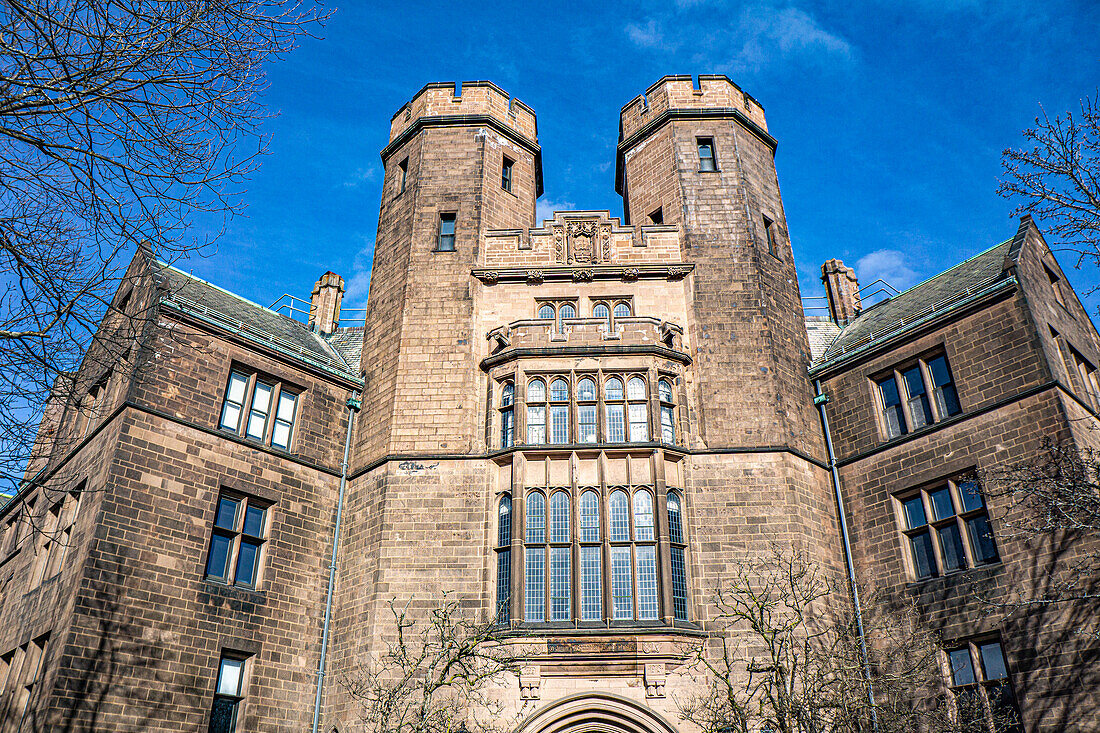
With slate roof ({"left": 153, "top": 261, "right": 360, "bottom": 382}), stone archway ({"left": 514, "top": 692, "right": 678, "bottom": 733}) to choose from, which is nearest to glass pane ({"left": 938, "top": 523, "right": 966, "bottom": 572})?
stone archway ({"left": 514, "top": 692, "right": 678, "bottom": 733})

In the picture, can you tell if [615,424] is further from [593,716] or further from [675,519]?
[593,716]

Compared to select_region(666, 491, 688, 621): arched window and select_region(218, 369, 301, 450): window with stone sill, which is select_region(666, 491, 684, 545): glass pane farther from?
select_region(218, 369, 301, 450): window with stone sill

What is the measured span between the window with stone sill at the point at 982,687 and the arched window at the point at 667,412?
7368mm

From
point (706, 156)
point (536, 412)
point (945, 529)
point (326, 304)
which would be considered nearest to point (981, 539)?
point (945, 529)

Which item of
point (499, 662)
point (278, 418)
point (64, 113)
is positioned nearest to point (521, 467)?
point (499, 662)

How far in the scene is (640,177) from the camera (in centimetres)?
2692

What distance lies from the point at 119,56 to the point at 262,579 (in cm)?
1275

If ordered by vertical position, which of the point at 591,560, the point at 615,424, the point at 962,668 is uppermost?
the point at 615,424

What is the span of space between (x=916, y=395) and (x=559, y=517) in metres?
8.98

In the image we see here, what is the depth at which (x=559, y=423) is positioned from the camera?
20.6 meters

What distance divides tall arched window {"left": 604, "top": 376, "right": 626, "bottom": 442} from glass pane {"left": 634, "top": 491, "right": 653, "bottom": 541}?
1.43 metres

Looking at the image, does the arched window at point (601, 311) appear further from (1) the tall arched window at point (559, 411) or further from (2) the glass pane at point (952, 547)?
(2) the glass pane at point (952, 547)

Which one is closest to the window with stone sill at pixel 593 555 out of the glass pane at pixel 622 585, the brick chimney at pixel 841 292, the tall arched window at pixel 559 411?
the glass pane at pixel 622 585

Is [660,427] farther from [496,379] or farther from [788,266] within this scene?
[788,266]
